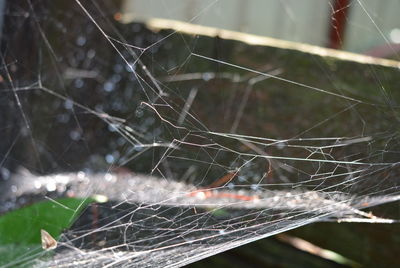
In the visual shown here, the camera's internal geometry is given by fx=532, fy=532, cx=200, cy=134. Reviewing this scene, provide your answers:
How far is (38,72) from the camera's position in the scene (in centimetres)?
137

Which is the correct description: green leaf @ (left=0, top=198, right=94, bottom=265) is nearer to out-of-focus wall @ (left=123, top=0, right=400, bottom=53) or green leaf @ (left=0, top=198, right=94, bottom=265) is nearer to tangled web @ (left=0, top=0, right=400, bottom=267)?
tangled web @ (left=0, top=0, right=400, bottom=267)

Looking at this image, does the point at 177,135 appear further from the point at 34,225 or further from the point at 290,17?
the point at 290,17

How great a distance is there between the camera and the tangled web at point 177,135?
2.46ft

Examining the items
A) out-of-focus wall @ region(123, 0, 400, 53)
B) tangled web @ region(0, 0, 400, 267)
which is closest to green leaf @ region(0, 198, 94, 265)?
tangled web @ region(0, 0, 400, 267)

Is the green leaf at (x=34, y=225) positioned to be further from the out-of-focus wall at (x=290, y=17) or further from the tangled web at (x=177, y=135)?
the out-of-focus wall at (x=290, y=17)

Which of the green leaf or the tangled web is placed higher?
the tangled web

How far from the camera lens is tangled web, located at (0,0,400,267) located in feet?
2.46

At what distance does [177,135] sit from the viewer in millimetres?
806

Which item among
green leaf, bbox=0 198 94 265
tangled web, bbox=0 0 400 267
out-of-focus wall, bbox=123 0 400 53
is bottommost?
green leaf, bbox=0 198 94 265

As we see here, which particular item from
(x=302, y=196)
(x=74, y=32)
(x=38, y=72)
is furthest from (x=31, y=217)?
(x=74, y=32)

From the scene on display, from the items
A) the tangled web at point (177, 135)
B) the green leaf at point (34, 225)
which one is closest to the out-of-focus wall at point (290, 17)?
the tangled web at point (177, 135)

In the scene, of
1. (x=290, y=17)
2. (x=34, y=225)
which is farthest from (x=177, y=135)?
(x=290, y=17)

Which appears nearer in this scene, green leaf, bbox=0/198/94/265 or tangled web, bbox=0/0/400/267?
tangled web, bbox=0/0/400/267

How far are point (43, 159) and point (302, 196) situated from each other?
908mm
